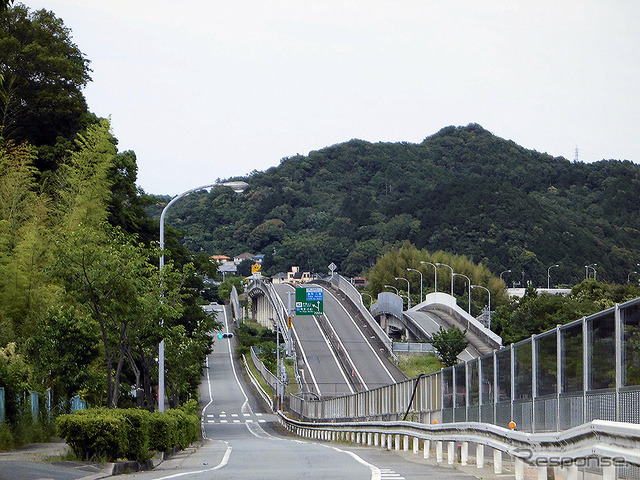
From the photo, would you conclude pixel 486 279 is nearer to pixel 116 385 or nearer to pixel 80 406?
pixel 80 406

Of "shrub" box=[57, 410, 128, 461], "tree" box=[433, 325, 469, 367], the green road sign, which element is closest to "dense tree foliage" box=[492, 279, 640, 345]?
"tree" box=[433, 325, 469, 367]

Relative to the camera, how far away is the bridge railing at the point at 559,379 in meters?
9.67

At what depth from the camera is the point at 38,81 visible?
52.8 meters

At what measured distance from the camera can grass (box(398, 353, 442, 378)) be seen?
79806 mm

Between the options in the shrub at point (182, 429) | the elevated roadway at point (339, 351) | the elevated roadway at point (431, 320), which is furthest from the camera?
the elevated roadway at point (431, 320)

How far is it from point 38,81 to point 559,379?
47150mm

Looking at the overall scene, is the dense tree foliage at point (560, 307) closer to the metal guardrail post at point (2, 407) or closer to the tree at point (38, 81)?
the tree at point (38, 81)

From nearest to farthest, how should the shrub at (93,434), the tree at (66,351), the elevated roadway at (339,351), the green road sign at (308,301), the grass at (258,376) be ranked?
the shrub at (93,434) → the tree at (66,351) → the green road sign at (308,301) → the elevated roadway at (339,351) → the grass at (258,376)

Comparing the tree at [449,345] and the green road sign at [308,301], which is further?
the tree at [449,345]

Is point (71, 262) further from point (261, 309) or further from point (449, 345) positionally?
point (261, 309)

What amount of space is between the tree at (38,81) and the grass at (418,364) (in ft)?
131

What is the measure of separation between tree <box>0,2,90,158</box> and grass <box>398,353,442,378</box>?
131 ft

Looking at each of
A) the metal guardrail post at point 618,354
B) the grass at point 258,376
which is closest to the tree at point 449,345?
the grass at point 258,376

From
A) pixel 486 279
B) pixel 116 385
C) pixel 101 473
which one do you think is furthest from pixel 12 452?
pixel 486 279
